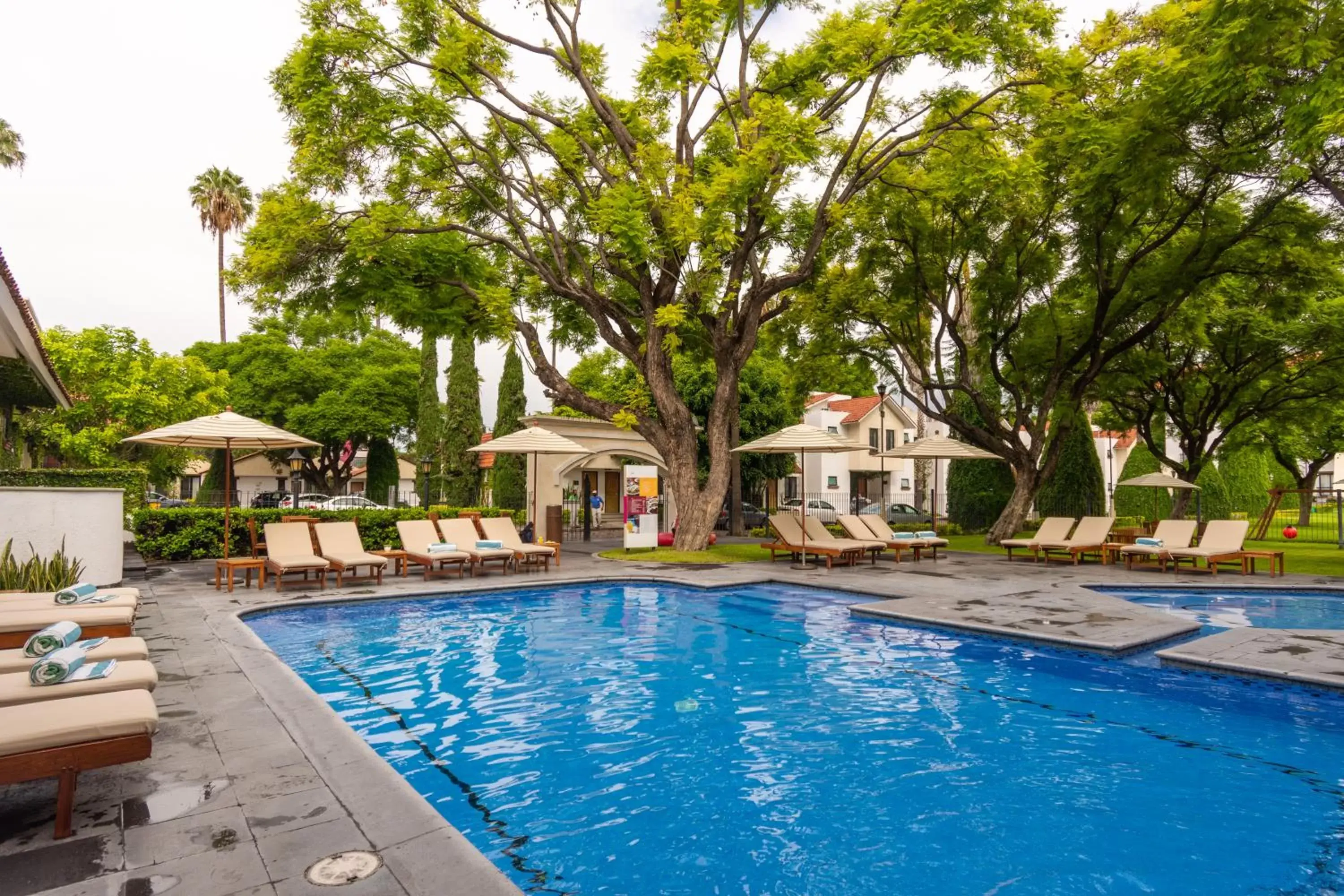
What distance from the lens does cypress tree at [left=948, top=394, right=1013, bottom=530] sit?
93.0 feet

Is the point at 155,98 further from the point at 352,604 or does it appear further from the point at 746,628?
the point at 746,628

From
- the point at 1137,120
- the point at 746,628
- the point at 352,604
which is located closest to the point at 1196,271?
the point at 1137,120

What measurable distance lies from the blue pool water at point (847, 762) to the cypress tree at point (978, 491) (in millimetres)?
21795

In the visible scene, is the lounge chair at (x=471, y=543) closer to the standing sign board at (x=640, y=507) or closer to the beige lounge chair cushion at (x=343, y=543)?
the beige lounge chair cushion at (x=343, y=543)

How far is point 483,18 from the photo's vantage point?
15.1m

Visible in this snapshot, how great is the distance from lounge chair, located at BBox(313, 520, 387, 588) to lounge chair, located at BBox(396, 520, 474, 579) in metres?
0.71

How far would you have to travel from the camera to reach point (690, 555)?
16.6m

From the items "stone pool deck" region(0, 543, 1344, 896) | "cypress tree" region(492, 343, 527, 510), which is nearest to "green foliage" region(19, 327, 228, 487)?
"cypress tree" region(492, 343, 527, 510)

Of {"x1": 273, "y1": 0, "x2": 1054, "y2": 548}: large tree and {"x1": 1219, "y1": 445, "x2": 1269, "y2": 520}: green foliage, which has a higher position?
{"x1": 273, "y1": 0, "x2": 1054, "y2": 548}: large tree

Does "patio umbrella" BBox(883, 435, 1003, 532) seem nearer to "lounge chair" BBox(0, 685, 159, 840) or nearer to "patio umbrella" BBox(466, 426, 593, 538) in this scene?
"patio umbrella" BBox(466, 426, 593, 538)

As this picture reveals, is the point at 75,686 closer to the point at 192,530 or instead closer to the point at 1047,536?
the point at 192,530

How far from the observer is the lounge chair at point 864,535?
16875 millimetres

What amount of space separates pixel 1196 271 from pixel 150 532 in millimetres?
24466

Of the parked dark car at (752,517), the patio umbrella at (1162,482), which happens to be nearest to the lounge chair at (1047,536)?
the patio umbrella at (1162,482)
